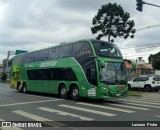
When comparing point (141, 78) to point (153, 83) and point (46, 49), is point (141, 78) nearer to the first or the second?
point (153, 83)

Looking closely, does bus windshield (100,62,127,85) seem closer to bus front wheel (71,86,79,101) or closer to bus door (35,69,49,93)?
bus front wheel (71,86,79,101)

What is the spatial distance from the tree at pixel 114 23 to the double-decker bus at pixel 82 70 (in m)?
21.2

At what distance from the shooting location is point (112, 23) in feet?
143

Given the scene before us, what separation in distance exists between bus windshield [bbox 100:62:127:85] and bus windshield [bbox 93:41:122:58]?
0.64m

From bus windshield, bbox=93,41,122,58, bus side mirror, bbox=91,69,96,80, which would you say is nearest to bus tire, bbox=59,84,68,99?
bus side mirror, bbox=91,69,96,80

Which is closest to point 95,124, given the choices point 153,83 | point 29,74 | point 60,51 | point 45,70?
point 60,51

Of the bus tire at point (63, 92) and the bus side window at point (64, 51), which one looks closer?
the bus side window at point (64, 51)

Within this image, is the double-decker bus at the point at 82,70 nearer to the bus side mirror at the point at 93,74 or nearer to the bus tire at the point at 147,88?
the bus side mirror at the point at 93,74

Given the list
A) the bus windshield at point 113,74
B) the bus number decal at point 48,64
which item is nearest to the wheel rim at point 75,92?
the bus windshield at point 113,74

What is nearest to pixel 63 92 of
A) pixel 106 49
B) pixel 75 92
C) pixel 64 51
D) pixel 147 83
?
pixel 75 92

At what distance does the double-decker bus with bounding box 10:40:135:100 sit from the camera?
1730cm

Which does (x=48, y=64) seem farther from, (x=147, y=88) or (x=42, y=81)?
(x=147, y=88)

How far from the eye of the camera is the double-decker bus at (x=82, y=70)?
17297mm

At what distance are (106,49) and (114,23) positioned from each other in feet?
85.5
